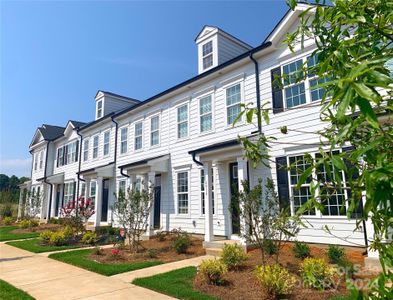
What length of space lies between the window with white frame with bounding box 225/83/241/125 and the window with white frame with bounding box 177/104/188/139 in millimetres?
2705

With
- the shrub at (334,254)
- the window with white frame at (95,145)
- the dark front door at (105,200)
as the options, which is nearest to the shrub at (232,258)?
the shrub at (334,254)

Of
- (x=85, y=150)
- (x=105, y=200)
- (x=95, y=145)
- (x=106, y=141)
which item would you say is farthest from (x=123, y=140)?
(x=85, y=150)

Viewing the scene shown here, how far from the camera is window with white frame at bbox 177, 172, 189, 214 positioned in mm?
13670

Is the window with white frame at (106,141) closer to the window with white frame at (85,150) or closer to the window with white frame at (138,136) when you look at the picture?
the window with white frame at (85,150)

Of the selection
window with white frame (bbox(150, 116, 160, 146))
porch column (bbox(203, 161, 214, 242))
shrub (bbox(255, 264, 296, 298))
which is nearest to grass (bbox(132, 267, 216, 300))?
shrub (bbox(255, 264, 296, 298))

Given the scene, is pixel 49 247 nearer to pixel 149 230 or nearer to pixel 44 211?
pixel 149 230

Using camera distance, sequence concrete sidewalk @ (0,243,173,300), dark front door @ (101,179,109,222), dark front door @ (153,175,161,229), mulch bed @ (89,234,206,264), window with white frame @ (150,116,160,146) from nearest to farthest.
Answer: concrete sidewalk @ (0,243,173,300) < mulch bed @ (89,234,206,264) < dark front door @ (153,175,161,229) < window with white frame @ (150,116,160,146) < dark front door @ (101,179,109,222)

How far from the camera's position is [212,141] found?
12.6 metres

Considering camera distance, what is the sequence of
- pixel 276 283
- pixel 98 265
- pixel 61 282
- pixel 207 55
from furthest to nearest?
1. pixel 207 55
2. pixel 98 265
3. pixel 61 282
4. pixel 276 283

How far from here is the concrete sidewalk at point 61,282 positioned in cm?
607

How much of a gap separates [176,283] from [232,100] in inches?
306

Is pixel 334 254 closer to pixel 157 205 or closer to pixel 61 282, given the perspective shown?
pixel 61 282

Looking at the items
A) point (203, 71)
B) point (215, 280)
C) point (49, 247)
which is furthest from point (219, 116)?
point (49, 247)

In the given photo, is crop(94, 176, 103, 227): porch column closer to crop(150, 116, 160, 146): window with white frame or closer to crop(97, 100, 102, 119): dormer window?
crop(150, 116, 160, 146): window with white frame
